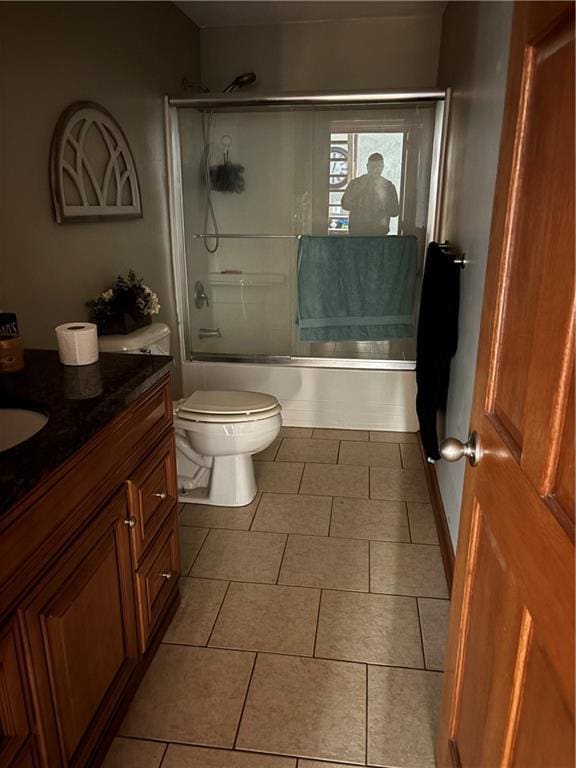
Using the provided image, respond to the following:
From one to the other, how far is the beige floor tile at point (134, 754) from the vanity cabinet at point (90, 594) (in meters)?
0.08

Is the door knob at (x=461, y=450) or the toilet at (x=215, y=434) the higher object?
the door knob at (x=461, y=450)

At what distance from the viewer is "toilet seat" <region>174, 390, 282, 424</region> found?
2520mm

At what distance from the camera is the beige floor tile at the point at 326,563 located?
219cm

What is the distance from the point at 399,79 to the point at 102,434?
3117 mm

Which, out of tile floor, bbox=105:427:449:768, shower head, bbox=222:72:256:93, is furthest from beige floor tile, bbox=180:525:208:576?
shower head, bbox=222:72:256:93

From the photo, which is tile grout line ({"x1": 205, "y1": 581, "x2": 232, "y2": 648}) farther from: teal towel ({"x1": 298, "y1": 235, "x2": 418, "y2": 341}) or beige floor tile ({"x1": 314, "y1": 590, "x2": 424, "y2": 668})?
teal towel ({"x1": 298, "y1": 235, "x2": 418, "y2": 341})

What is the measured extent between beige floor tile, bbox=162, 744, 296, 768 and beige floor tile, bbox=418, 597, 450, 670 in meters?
0.56

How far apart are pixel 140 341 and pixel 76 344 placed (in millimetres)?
845

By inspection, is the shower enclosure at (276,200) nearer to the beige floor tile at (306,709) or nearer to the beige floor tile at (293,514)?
the beige floor tile at (293,514)

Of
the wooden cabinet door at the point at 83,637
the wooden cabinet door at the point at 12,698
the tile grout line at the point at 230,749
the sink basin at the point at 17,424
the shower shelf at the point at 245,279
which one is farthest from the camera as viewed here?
the shower shelf at the point at 245,279

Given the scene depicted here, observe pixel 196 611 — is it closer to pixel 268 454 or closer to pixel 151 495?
pixel 151 495

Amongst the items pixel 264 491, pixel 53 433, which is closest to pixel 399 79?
pixel 264 491

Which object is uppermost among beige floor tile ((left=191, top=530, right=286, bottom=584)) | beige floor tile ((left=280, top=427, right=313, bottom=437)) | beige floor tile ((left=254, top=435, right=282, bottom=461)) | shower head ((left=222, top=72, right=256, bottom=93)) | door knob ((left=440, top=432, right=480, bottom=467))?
shower head ((left=222, top=72, right=256, bottom=93))

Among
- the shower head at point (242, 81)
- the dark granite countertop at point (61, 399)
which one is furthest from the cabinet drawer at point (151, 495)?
the shower head at point (242, 81)
